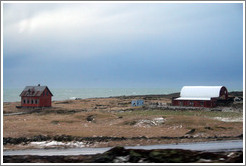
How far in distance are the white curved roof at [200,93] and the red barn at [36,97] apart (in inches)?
1282

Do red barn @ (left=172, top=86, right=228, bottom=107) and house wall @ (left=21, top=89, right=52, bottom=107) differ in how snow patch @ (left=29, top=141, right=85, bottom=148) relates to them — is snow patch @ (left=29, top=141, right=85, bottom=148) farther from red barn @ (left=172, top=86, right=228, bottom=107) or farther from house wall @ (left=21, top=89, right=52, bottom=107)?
red barn @ (left=172, top=86, right=228, bottom=107)

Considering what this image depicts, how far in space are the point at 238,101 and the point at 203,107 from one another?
530 inches

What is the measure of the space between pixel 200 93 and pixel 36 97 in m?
39.3

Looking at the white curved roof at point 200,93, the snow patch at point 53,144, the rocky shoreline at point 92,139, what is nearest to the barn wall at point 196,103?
the white curved roof at point 200,93

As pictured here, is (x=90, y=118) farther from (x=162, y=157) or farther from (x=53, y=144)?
(x=162, y=157)

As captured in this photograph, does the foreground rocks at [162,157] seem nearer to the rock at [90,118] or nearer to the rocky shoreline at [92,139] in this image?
the rocky shoreline at [92,139]

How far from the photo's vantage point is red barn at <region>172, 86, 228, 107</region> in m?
63.8

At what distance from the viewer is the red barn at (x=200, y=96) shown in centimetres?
6381

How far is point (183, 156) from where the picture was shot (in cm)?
1628

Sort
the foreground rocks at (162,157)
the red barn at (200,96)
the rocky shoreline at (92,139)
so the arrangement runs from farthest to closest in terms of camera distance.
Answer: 1. the red barn at (200,96)
2. the rocky shoreline at (92,139)
3. the foreground rocks at (162,157)

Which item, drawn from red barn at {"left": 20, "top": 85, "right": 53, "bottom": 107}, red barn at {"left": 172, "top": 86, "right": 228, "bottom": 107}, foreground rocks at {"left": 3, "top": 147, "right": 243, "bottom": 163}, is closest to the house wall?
red barn at {"left": 20, "top": 85, "right": 53, "bottom": 107}

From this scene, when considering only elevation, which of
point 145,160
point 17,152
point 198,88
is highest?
point 198,88

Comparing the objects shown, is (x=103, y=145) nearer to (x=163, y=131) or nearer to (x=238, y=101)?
(x=163, y=131)

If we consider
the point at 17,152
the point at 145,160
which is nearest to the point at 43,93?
the point at 17,152
